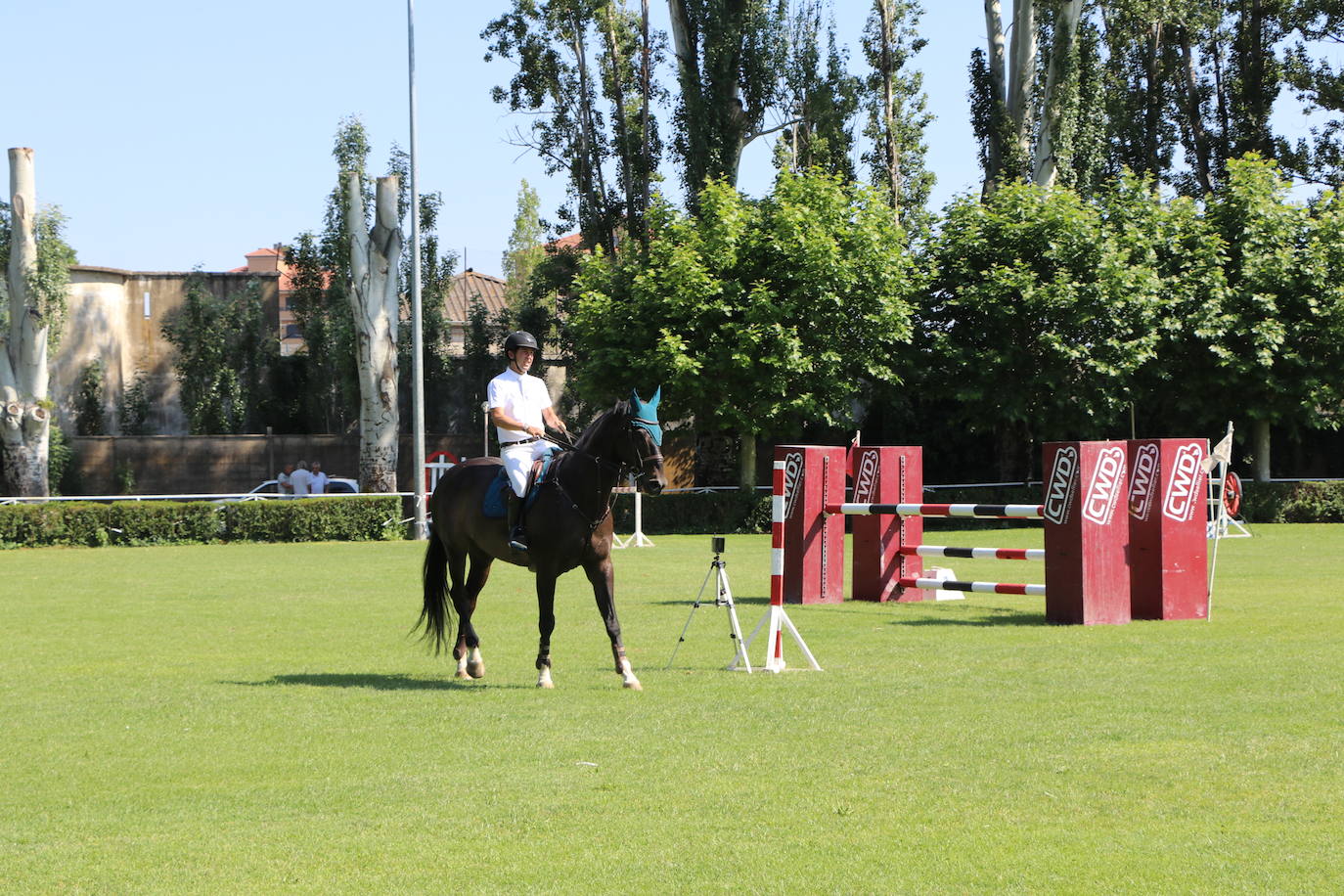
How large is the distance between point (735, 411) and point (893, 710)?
2606 centimetres

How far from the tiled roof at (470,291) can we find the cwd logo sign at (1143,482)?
6397 centimetres

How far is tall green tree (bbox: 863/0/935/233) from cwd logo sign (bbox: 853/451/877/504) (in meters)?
25.7

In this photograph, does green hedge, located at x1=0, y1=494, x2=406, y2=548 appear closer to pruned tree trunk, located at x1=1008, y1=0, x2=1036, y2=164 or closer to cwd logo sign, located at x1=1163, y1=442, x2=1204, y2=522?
pruned tree trunk, located at x1=1008, y1=0, x2=1036, y2=164

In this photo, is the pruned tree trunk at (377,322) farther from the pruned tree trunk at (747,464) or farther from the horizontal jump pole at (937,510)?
the horizontal jump pole at (937,510)

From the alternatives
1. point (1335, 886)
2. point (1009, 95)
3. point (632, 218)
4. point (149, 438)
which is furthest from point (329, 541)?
point (1335, 886)

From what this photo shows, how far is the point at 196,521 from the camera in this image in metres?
32.2

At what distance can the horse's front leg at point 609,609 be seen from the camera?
420 inches

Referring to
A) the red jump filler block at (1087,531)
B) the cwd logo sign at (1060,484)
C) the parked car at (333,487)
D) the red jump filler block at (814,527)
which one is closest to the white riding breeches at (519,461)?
the red jump filler block at (1087,531)

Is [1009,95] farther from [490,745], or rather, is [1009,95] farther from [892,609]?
[490,745]

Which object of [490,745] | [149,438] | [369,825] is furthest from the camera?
[149,438]

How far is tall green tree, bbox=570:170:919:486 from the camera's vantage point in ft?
115

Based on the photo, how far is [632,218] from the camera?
44.8 m

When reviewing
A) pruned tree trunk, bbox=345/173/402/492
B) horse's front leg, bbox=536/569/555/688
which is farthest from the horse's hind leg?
pruned tree trunk, bbox=345/173/402/492

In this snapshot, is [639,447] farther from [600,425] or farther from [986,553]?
[986,553]
